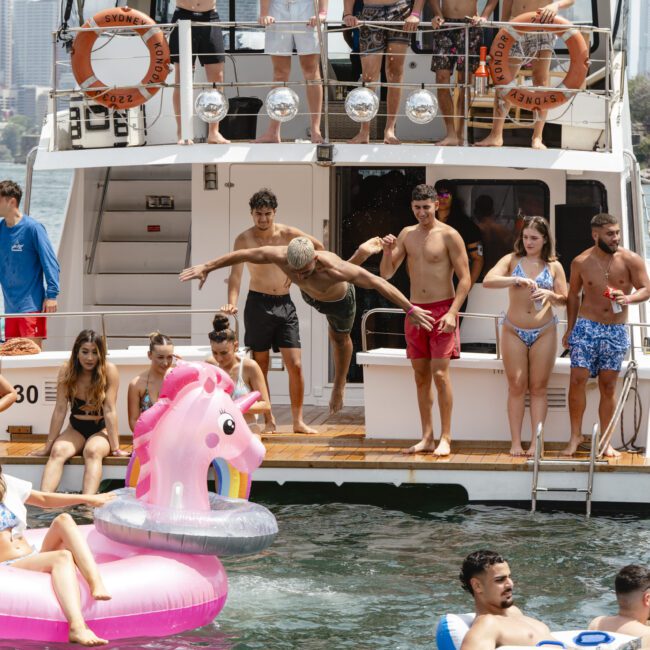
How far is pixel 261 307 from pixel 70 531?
14.1ft

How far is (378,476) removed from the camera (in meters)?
10.6

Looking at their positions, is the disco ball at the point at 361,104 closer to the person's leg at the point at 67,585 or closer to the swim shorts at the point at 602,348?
the swim shorts at the point at 602,348

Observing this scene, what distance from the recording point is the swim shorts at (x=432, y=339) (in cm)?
1084

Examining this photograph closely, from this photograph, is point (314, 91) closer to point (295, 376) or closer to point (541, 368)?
point (295, 376)

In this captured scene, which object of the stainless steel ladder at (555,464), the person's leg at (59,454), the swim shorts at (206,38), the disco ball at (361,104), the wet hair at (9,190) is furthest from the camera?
the swim shorts at (206,38)

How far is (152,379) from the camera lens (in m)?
11.0

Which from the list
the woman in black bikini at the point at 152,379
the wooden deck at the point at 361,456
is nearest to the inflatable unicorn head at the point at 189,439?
the wooden deck at the point at 361,456

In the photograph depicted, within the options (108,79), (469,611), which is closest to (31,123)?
(108,79)

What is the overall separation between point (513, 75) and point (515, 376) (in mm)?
3104

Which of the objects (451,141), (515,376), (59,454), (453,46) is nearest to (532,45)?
(453,46)

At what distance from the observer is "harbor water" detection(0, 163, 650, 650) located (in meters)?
8.25

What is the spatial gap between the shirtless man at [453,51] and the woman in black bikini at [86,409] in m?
3.87

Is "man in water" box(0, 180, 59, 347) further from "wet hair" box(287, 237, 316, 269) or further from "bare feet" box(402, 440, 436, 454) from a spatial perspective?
"bare feet" box(402, 440, 436, 454)

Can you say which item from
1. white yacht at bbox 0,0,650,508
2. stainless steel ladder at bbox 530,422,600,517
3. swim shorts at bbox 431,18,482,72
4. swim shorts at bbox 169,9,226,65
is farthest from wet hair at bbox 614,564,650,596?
swim shorts at bbox 169,9,226,65
